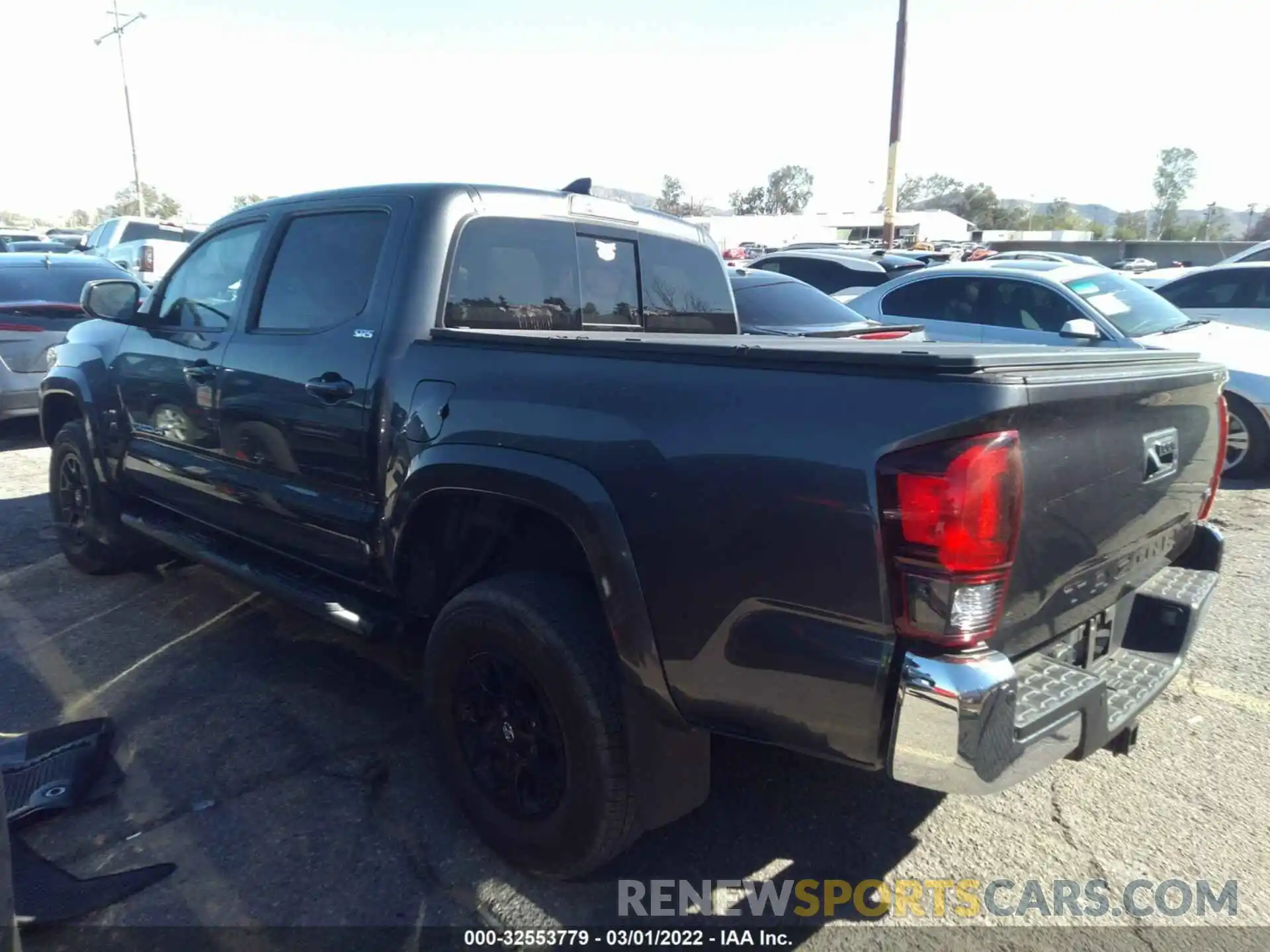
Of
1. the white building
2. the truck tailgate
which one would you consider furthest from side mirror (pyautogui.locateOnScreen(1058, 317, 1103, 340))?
the white building

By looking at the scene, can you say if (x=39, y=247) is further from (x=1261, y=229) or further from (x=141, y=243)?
(x=1261, y=229)

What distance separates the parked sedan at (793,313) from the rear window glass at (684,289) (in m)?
2.37

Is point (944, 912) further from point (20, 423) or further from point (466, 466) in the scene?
point (20, 423)

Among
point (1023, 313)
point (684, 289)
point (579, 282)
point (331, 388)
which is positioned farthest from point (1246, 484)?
point (331, 388)

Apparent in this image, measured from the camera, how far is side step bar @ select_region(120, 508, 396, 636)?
3238mm

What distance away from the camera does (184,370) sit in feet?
13.1

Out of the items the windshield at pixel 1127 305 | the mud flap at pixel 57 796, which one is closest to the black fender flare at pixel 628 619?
the mud flap at pixel 57 796

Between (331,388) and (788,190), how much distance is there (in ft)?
313

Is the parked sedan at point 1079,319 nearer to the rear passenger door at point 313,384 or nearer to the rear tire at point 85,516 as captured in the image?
the rear passenger door at point 313,384

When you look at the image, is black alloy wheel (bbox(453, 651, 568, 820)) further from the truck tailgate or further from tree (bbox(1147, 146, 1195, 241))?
tree (bbox(1147, 146, 1195, 241))

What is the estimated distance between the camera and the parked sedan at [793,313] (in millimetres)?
6895

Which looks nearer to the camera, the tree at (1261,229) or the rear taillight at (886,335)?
the rear taillight at (886,335)

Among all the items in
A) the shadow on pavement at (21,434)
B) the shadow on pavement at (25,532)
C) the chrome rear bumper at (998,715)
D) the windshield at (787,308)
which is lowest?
the shadow on pavement at (21,434)

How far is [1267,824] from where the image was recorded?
2939 millimetres
